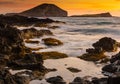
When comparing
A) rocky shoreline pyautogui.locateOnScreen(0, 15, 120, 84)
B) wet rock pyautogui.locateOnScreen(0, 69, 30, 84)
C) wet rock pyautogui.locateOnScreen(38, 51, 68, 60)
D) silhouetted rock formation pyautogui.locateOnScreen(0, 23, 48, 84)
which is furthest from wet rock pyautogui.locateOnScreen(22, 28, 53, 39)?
wet rock pyautogui.locateOnScreen(0, 69, 30, 84)

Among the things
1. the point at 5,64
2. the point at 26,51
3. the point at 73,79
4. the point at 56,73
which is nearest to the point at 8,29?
the point at 26,51

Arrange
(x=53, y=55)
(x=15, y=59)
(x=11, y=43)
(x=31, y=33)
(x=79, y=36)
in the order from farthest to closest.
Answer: (x=79, y=36) → (x=31, y=33) → (x=53, y=55) → (x=11, y=43) → (x=15, y=59)

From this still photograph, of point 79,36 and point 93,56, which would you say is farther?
point 79,36

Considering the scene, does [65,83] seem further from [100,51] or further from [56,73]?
[100,51]

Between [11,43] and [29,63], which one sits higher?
[11,43]

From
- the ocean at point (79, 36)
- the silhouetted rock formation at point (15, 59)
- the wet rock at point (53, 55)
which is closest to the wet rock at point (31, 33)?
the ocean at point (79, 36)

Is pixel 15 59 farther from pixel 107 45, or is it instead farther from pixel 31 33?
pixel 31 33

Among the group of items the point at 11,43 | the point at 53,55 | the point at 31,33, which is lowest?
the point at 53,55

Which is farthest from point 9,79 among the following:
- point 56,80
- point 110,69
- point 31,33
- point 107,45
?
point 31,33

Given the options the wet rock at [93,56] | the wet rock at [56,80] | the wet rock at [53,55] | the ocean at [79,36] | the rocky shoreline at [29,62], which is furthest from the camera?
the ocean at [79,36]

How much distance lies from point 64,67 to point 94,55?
5.89 m

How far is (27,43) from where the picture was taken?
3756 cm

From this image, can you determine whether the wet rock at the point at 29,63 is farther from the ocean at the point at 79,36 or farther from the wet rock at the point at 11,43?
the ocean at the point at 79,36

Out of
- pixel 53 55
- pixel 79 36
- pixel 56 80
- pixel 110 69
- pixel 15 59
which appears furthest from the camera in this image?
pixel 79 36
